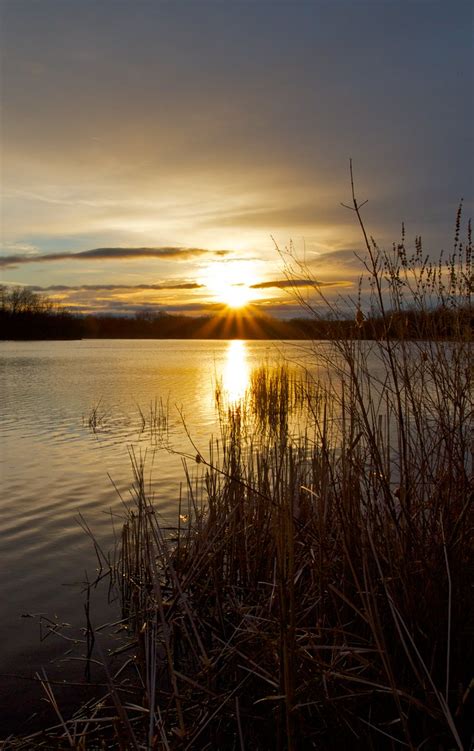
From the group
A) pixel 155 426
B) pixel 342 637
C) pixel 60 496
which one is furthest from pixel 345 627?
pixel 155 426

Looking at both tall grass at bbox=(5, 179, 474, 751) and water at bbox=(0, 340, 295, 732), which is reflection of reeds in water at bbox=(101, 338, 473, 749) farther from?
water at bbox=(0, 340, 295, 732)

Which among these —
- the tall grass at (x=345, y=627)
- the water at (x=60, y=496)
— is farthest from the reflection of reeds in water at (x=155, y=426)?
the tall grass at (x=345, y=627)

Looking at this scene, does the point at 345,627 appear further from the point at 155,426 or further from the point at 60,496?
the point at 155,426

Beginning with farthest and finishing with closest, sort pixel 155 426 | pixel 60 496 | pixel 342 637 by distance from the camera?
pixel 155 426 < pixel 60 496 < pixel 342 637

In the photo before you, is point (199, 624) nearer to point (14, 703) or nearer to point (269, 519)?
point (269, 519)

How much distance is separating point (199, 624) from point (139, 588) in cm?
66

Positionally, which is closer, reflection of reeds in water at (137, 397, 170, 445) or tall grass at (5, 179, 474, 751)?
tall grass at (5, 179, 474, 751)

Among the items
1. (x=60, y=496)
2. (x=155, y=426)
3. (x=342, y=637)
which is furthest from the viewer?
(x=155, y=426)

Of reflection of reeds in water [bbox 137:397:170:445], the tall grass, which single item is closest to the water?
reflection of reeds in water [bbox 137:397:170:445]

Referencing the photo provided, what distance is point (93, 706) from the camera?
290 centimetres

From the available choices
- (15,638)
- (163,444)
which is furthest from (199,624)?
(163,444)

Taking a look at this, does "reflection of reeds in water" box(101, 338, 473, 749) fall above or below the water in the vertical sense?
above

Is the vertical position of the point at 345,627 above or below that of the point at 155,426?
above

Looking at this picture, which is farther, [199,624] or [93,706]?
[199,624]
